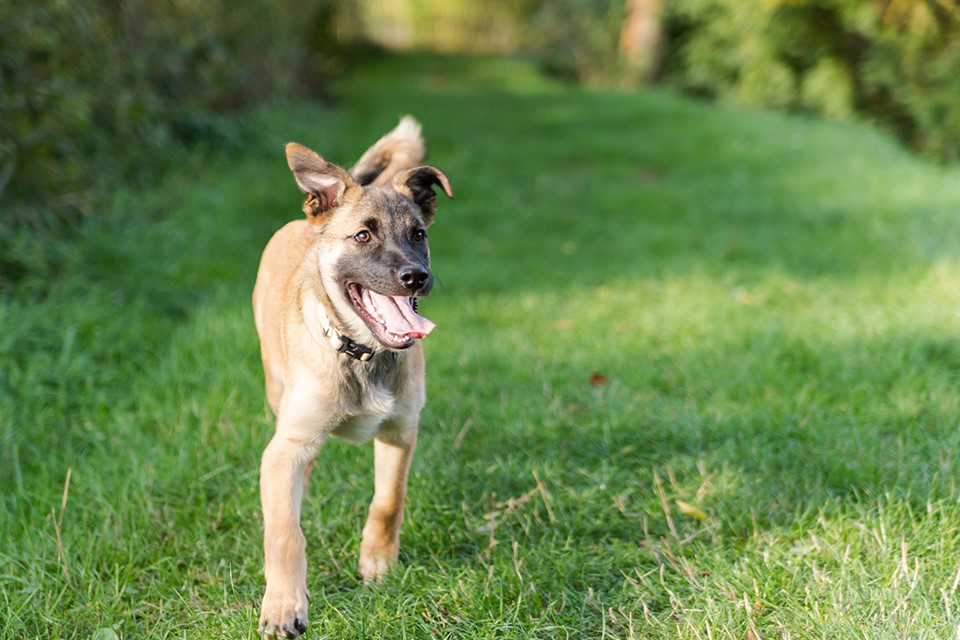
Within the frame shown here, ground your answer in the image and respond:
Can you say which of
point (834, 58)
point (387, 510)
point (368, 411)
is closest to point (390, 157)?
point (368, 411)

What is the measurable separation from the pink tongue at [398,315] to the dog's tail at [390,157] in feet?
3.68

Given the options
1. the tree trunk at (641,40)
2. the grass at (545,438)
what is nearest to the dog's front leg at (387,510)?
the grass at (545,438)

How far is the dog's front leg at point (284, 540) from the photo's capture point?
282cm

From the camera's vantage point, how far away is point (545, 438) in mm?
4320

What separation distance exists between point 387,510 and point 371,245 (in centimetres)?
103

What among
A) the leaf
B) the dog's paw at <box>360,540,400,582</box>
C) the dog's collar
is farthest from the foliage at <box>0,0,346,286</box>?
the leaf

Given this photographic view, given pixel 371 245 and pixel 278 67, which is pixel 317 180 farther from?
pixel 278 67

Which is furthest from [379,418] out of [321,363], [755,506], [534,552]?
[755,506]

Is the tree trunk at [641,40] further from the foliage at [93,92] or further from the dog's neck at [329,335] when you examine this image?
the dog's neck at [329,335]

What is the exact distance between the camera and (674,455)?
4043 mm

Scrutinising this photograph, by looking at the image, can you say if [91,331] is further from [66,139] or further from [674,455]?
[674,455]

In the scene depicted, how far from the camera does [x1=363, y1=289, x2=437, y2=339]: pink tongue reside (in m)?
3.13

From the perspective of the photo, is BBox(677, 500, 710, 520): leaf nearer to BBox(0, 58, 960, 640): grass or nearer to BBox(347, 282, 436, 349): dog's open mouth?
BBox(0, 58, 960, 640): grass

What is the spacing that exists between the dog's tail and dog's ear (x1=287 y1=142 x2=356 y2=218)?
730 mm
